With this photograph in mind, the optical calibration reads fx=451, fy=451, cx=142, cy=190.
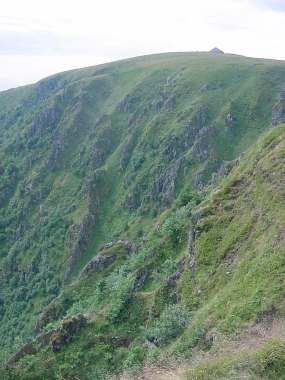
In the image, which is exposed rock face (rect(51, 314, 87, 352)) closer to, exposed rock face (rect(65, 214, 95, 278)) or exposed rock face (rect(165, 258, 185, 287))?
exposed rock face (rect(165, 258, 185, 287))

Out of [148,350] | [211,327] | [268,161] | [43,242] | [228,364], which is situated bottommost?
[43,242]

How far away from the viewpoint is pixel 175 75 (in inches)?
6678

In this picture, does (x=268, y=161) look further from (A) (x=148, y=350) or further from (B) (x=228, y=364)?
(B) (x=228, y=364)

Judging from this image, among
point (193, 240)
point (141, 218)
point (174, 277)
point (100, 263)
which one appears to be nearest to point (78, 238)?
point (141, 218)

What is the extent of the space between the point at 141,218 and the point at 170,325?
8791cm

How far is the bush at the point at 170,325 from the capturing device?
1291 inches

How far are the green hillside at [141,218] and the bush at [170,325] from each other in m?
0.12

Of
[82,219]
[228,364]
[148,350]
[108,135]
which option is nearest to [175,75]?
[108,135]

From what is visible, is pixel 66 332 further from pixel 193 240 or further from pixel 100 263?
pixel 100 263

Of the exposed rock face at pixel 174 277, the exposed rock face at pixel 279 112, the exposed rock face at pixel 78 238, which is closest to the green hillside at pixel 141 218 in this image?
the exposed rock face at pixel 174 277

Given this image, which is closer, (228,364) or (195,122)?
(228,364)

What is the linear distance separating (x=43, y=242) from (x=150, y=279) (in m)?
94.9

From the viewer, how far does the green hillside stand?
112 ft

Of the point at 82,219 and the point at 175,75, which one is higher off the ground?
the point at 175,75
